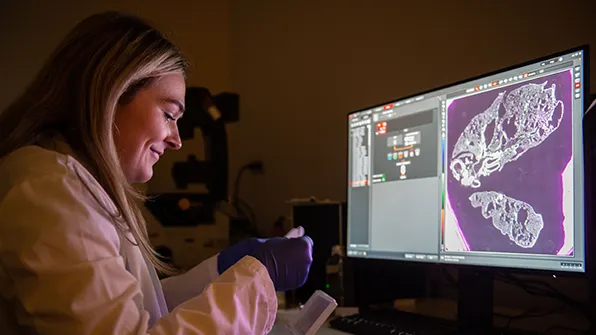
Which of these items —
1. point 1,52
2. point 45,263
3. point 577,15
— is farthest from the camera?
point 1,52

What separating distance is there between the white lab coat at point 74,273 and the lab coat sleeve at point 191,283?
1.15 ft

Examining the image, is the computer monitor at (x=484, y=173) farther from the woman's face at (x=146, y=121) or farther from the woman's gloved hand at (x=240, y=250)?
the woman's face at (x=146, y=121)

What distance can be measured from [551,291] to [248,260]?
723 millimetres

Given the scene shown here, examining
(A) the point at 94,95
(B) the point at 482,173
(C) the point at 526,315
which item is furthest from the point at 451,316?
(A) the point at 94,95

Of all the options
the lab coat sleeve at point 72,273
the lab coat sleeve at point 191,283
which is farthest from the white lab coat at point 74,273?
the lab coat sleeve at point 191,283

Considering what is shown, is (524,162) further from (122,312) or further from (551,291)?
(122,312)

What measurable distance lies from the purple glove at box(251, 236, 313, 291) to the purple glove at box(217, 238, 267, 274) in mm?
50

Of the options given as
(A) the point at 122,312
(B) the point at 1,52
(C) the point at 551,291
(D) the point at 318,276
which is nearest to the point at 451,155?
(C) the point at 551,291

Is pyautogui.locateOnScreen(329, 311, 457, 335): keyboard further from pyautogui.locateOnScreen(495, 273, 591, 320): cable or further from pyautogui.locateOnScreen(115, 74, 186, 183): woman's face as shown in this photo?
pyautogui.locateOnScreen(115, 74, 186, 183): woman's face

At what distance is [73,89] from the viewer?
79cm

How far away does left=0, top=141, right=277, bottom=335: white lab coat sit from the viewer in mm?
579

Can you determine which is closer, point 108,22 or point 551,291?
point 108,22

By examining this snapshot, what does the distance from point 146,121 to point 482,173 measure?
0.63 metres

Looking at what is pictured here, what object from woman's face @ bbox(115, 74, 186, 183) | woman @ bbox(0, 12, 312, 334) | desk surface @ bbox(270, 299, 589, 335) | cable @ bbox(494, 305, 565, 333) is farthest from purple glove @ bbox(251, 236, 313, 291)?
cable @ bbox(494, 305, 565, 333)
